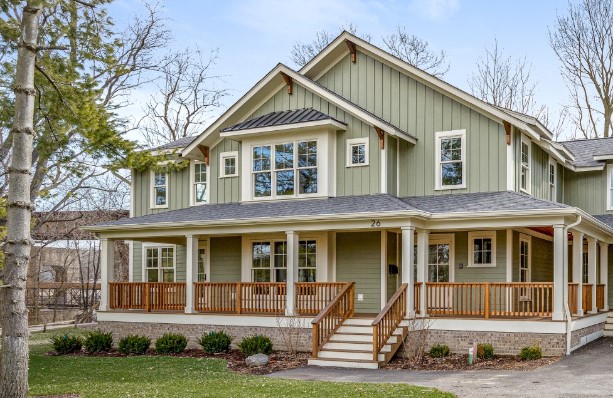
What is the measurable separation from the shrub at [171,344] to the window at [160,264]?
5401mm

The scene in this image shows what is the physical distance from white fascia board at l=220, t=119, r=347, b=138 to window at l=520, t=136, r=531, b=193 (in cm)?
476

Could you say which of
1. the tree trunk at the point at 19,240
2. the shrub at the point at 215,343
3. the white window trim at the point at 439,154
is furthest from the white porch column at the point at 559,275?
the tree trunk at the point at 19,240

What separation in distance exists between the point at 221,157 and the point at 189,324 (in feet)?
17.2

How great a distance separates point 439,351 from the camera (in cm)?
1680

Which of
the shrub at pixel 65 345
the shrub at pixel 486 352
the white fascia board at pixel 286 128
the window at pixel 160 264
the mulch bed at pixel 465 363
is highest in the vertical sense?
the white fascia board at pixel 286 128

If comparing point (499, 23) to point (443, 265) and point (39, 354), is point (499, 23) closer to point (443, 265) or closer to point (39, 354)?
point (443, 265)

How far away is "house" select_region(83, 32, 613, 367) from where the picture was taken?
1716 cm

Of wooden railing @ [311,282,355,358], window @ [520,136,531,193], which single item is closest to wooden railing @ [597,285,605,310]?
window @ [520,136,531,193]

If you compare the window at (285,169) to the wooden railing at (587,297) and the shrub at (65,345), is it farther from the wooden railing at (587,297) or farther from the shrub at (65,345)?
the wooden railing at (587,297)

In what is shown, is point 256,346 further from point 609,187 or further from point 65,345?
point 609,187

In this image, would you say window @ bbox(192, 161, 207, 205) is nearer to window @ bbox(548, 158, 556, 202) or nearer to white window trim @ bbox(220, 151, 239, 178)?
white window trim @ bbox(220, 151, 239, 178)

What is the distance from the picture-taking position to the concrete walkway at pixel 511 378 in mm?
12023

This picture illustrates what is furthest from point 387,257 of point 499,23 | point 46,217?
point 499,23

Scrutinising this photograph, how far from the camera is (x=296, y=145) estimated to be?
2047cm
